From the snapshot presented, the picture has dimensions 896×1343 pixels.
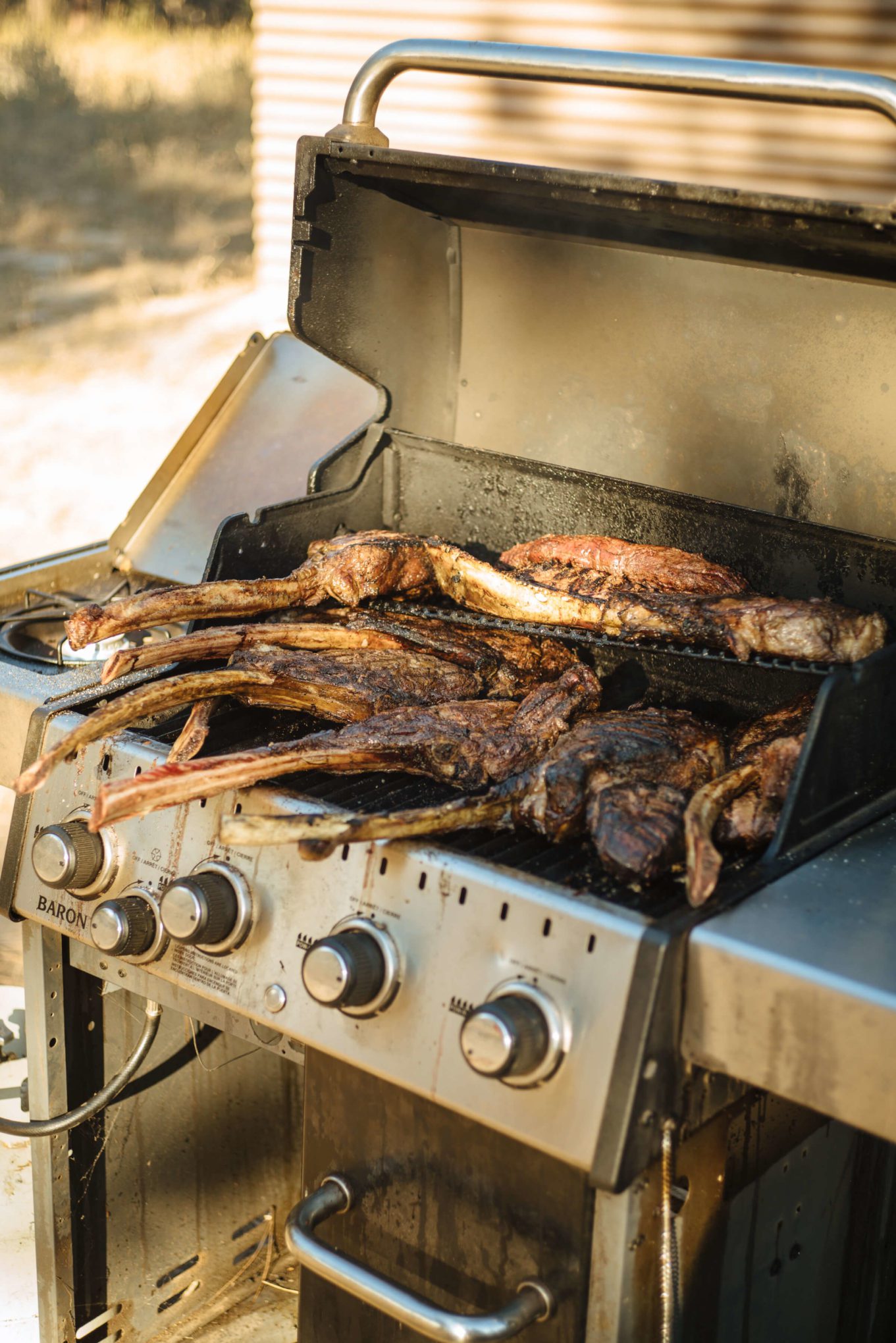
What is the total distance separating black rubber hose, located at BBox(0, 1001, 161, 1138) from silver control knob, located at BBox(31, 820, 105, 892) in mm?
552

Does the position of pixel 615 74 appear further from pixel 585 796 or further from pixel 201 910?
pixel 201 910

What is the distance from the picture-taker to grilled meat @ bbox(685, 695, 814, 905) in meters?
1.60

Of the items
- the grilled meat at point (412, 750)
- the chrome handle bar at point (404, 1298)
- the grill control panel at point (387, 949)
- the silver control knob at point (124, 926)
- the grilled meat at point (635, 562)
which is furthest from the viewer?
the grilled meat at point (635, 562)

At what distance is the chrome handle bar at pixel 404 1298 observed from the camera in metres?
1.62

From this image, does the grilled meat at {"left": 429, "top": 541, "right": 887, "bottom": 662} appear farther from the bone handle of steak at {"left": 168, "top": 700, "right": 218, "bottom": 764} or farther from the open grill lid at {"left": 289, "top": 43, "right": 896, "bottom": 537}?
the bone handle of steak at {"left": 168, "top": 700, "right": 218, "bottom": 764}

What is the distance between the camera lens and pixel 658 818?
168 cm

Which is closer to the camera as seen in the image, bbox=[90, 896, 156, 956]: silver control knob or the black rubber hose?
bbox=[90, 896, 156, 956]: silver control knob

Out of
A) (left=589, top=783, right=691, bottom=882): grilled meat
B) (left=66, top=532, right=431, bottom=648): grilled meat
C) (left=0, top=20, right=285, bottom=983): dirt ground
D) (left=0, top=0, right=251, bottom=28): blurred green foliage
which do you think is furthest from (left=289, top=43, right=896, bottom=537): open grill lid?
(left=0, top=0, right=251, bottom=28): blurred green foliage

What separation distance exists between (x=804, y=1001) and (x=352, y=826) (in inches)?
23.2

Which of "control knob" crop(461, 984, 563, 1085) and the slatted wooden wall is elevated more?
Answer: the slatted wooden wall

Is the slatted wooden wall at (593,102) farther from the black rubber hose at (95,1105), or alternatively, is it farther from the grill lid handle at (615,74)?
the black rubber hose at (95,1105)

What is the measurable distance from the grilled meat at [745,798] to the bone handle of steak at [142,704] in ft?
2.44

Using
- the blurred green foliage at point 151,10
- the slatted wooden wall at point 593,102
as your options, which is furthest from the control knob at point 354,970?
the blurred green foliage at point 151,10

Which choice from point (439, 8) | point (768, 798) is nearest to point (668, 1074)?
point (768, 798)
